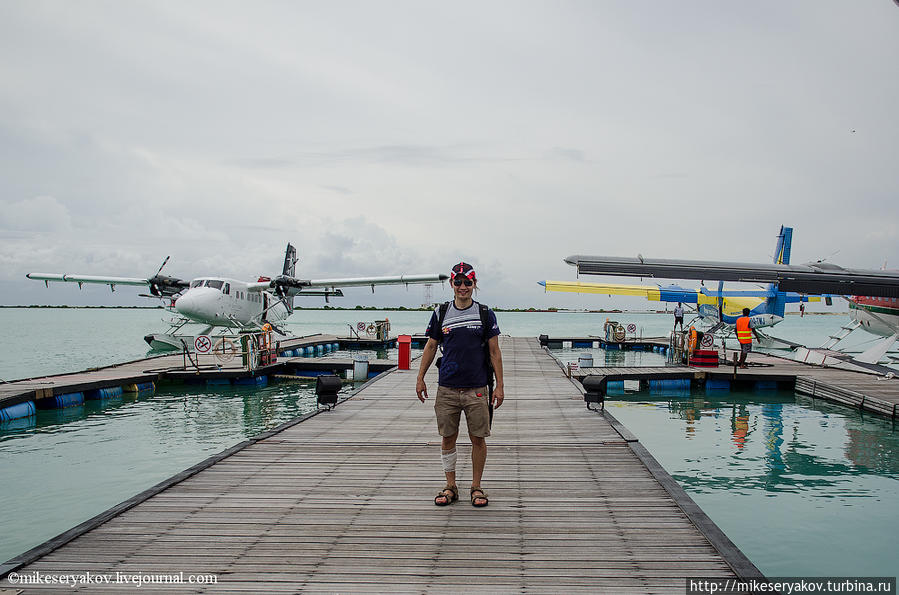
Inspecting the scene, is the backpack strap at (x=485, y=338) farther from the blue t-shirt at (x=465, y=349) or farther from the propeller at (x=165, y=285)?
the propeller at (x=165, y=285)

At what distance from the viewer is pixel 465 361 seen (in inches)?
181

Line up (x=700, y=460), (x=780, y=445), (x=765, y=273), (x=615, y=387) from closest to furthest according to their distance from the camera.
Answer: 1. (x=700, y=460)
2. (x=780, y=445)
3. (x=765, y=273)
4. (x=615, y=387)

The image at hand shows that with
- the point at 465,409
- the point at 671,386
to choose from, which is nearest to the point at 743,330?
the point at 671,386

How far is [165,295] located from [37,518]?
24078 mm

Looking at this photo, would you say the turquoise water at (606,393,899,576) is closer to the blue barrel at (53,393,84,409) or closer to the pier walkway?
the pier walkway

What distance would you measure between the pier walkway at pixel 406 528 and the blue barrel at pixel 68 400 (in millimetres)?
10001

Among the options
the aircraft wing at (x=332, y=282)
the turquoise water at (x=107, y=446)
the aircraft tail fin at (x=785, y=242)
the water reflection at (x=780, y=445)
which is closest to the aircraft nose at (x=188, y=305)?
the aircraft wing at (x=332, y=282)

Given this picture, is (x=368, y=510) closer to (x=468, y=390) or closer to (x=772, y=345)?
(x=468, y=390)

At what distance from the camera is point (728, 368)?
19.3 m

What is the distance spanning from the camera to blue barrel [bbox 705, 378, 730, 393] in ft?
59.9

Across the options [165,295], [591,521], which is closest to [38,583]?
[591,521]

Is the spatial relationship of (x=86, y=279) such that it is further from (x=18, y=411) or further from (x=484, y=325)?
(x=484, y=325)

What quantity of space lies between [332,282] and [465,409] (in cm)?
2600

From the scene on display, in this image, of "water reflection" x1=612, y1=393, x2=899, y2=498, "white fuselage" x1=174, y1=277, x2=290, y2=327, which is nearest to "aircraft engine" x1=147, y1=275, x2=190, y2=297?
"white fuselage" x1=174, y1=277, x2=290, y2=327
